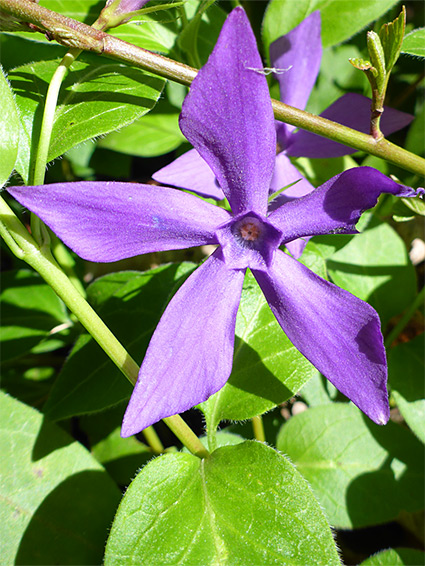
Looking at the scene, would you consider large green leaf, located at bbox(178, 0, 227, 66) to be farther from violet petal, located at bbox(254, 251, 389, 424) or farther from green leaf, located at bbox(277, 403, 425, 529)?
green leaf, located at bbox(277, 403, 425, 529)

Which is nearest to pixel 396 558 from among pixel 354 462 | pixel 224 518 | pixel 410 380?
pixel 354 462

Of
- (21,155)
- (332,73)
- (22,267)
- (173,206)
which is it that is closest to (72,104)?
(21,155)

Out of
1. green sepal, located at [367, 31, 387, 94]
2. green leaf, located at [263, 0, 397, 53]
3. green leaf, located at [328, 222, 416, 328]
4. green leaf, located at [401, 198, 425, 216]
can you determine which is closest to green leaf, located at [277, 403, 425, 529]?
green leaf, located at [328, 222, 416, 328]

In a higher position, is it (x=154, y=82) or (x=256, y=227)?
→ (x=154, y=82)

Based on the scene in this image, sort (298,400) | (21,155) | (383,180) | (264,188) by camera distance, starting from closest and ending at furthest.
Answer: (383,180)
(264,188)
(21,155)
(298,400)

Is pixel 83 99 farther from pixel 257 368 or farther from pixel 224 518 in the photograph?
pixel 224 518

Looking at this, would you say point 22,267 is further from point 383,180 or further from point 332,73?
point 383,180
